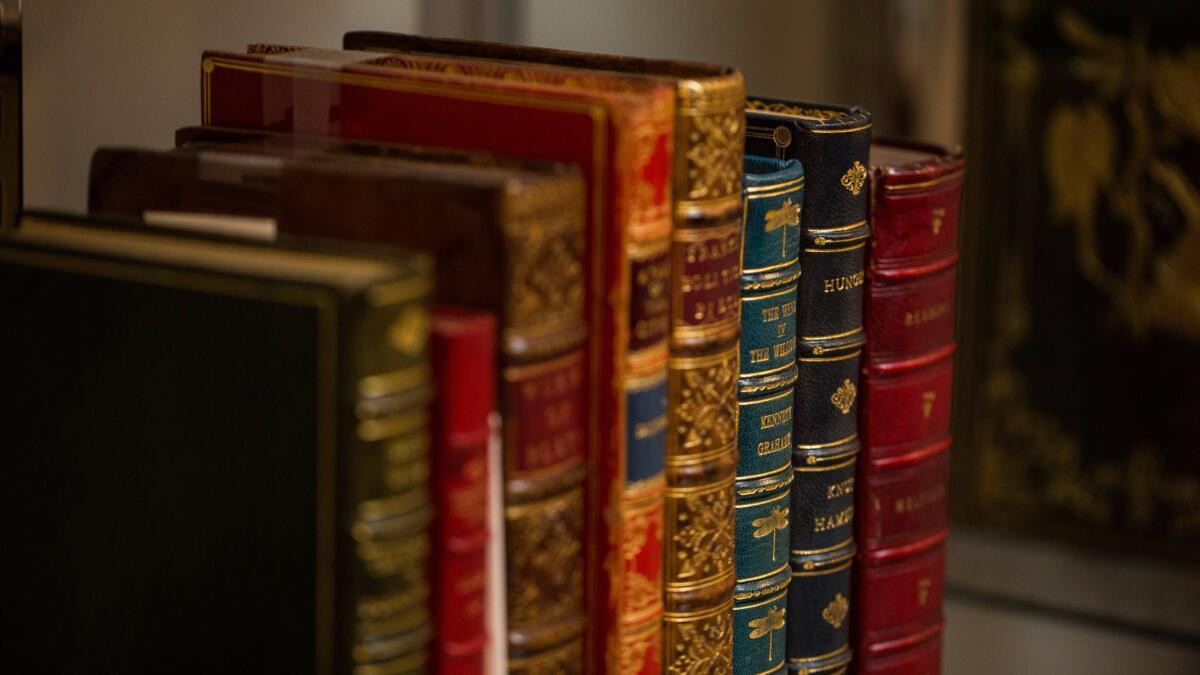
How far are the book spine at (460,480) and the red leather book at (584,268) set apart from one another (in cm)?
3

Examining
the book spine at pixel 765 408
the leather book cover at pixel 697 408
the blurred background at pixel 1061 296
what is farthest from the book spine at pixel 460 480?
the blurred background at pixel 1061 296

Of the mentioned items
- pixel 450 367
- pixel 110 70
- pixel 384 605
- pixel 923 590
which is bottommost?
pixel 923 590

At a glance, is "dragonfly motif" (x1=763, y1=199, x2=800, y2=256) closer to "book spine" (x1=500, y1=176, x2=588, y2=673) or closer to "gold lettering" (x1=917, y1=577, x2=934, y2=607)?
"book spine" (x1=500, y1=176, x2=588, y2=673)

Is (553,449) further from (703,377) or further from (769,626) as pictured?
(769,626)

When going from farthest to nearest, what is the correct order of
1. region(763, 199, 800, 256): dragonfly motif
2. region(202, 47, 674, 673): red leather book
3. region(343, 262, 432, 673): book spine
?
1. region(763, 199, 800, 256): dragonfly motif
2. region(202, 47, 674, 673): red leather book
3. region(343, 262, 432, 673): book spine

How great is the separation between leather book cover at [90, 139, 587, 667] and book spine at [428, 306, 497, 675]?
0.8 inches

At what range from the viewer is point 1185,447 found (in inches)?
89.7

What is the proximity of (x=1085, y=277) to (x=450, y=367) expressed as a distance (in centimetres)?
170

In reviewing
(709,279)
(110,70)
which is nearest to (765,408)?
(709,279)

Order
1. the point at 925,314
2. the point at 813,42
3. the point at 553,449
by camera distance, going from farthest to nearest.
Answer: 1. the point at 813,42
2. the point at 925,314
3. the point at 553,449

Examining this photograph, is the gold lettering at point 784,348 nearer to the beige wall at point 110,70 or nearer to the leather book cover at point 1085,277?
the beige wall at point 110,70

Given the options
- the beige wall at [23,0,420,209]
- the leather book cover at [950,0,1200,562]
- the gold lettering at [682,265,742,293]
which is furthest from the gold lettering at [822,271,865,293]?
the leather book cover at [950,0,1200,562]

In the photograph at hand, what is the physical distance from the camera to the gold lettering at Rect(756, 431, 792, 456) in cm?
98

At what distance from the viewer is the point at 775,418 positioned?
3.21ft
